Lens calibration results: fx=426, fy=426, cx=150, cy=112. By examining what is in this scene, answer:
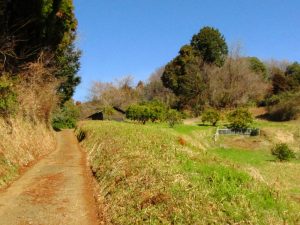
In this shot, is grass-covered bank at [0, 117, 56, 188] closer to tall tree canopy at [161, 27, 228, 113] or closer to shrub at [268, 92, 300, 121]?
shrub at [268, 92, 300, 121]

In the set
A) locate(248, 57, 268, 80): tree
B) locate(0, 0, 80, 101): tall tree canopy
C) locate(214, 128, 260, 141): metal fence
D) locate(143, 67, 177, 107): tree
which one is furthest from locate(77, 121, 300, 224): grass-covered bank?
locate(143, 67, 177, 107): tree

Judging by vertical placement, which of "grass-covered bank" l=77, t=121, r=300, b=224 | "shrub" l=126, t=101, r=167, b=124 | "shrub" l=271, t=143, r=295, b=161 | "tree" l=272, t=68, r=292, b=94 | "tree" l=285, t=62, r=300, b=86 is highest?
"tree" l=285, t=62, r=300, b=86

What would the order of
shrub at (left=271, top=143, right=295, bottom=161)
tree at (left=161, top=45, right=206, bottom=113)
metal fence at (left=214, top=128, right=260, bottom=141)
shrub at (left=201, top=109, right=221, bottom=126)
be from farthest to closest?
tree at (left=161, top=45, right=206, bottom=113) → shrub at (left=201, top=109, right=221, bottom=126) → metal fence at (left=214, top=128, right=260, bottom=141) → shrub at (left=271, top=143, right=295, bottom=161)

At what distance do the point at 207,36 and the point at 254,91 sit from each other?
12.3m

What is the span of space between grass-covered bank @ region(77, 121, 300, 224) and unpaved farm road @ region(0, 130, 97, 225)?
53cm

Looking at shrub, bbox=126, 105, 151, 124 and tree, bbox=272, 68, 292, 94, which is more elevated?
tree, bbox=272, 68, 292, 94

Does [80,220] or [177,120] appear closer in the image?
[80,220]

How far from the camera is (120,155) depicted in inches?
501

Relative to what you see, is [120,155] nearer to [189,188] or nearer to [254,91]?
[189,188]

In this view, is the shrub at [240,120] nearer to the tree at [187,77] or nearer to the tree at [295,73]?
the tree at [187,77]

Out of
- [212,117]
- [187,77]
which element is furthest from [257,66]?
[212,117]

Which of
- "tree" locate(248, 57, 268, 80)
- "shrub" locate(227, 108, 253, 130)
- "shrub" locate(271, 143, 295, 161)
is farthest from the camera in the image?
"tree" locate(248, 57, 268, 80)

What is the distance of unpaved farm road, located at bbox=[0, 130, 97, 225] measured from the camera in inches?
336

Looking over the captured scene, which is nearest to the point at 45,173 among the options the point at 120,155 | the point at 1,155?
the point at 1,155
